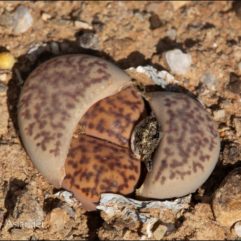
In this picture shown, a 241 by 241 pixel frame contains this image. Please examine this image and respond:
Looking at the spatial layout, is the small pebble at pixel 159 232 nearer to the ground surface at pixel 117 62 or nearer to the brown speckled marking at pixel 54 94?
the ground surface at pixel 117 62

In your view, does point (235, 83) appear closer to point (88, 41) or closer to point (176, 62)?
point (176, 62)

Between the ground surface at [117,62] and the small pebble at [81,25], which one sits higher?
the small pebble at [81,25]

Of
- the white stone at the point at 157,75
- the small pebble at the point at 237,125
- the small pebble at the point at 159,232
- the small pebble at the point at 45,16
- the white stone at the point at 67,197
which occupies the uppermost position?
the small pebble at the point at 45,16

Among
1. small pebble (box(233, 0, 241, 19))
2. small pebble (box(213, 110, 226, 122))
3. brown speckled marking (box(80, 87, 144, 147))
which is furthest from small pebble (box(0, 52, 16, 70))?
small pebble (box(233, 0, 241, 19))

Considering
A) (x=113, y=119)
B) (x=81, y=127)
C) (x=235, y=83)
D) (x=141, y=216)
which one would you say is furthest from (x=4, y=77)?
(x=235, y=83)

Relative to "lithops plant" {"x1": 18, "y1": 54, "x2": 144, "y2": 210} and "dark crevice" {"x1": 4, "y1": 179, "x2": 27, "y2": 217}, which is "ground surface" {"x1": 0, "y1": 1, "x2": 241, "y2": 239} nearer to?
"dark crevice" {"x1": 4, "y1": 179, "x2": 27, "y2": 217}

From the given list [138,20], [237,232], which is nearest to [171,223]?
[237,232]

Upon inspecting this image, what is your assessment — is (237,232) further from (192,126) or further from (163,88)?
(163,88)


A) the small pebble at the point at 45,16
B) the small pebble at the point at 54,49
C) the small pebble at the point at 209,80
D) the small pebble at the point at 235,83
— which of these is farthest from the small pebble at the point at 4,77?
the small pebble at the point at 235,83
